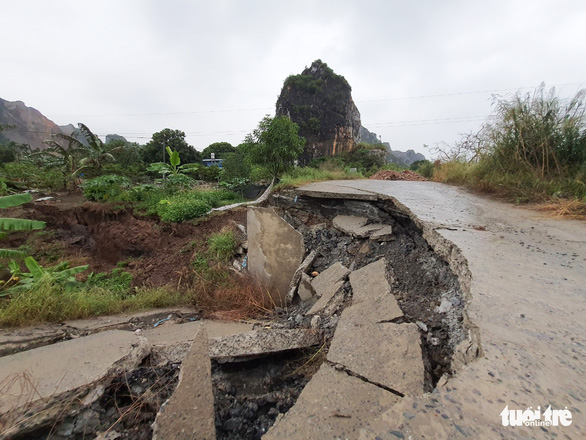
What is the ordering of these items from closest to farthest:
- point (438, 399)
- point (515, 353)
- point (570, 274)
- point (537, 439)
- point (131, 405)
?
point (537, 439)
point (438, 399)
point (515, 353)
point (131, 405)
point (570, 274)

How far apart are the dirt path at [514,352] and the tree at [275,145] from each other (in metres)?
7.66

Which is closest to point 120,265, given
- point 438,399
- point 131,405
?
point 131,405

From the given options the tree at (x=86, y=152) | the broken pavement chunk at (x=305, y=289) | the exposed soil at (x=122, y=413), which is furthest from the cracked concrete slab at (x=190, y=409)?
the tree at (x=86, y=152)

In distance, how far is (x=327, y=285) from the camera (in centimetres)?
288

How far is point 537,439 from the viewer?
709mm

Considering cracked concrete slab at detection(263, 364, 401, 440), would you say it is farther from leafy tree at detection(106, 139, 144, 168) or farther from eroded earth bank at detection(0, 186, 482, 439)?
leafy tree at detection(106, 139, 144, 168)

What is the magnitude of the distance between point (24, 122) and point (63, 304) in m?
110

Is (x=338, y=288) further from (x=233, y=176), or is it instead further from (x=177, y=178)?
(x=233, y=176)

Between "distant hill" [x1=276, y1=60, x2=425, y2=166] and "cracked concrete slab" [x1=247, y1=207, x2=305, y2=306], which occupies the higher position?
"distant hill" [x1=276, y1=60, x2=425, y2=166]

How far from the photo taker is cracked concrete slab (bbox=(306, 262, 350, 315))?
98.0 inches

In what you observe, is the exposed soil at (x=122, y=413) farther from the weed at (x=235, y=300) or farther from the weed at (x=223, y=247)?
the weed at (x=223, y=247)

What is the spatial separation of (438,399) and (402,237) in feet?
8.32

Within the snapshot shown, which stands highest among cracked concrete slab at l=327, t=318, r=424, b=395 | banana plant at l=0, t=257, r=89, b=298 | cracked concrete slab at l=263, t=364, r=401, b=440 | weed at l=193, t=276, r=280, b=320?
cracked concrete slab at l=327, t=318, r=424, b=395

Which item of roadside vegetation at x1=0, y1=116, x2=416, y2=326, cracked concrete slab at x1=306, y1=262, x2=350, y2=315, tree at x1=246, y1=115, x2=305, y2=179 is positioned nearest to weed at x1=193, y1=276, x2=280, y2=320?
roadside vegetation at x1=0, y1=116, x2=416, y2=326
